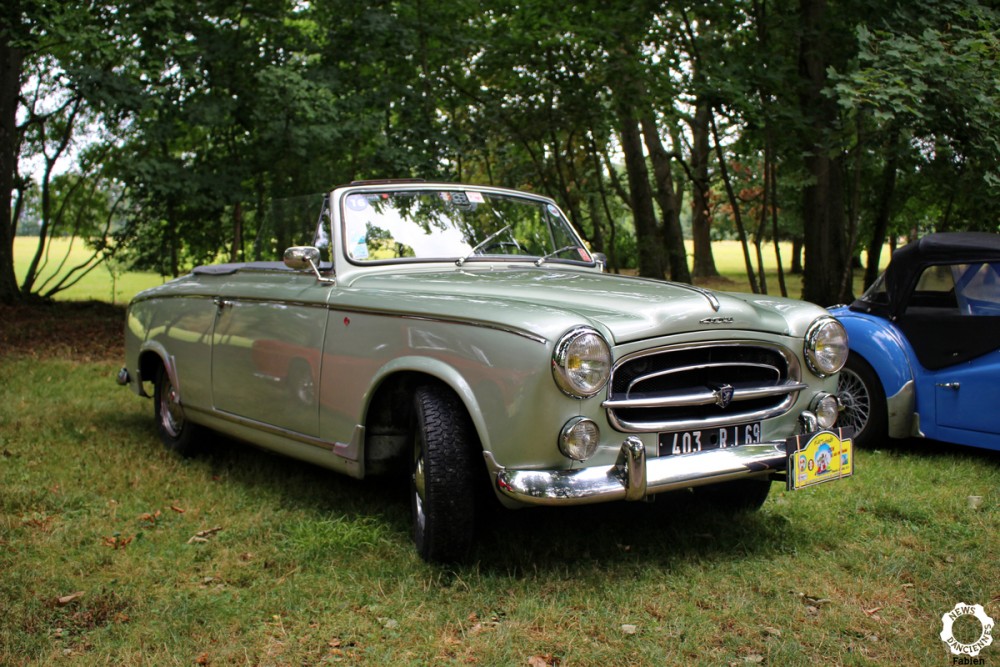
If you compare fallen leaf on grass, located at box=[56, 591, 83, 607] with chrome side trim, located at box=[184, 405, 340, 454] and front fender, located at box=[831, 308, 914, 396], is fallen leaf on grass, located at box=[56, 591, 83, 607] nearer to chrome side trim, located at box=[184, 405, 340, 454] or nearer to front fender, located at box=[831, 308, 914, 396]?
chrome side trim, located at box=[184, 405, 340, 454]

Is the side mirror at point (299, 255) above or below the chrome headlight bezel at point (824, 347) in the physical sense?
above

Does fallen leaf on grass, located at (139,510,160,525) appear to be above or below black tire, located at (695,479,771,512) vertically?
below

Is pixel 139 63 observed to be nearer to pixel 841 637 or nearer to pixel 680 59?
pixel 680 59

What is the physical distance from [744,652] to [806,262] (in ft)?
28.6

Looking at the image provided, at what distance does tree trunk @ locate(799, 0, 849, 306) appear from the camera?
9.41 m

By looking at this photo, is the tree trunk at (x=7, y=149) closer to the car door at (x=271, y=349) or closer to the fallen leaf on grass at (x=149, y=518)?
the car door at (x=271, y=349)

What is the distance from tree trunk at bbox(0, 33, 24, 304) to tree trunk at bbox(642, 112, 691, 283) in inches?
362

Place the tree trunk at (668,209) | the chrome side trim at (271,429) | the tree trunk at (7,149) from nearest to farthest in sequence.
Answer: the chrome side trim at (271,429)
the tree trunk at (7,149)
the tree trunk at (668,209)

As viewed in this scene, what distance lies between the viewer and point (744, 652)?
331 centimetres

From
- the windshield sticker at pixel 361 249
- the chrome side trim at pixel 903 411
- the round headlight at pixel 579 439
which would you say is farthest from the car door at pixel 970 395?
the windshield sticker at pixel 361 249

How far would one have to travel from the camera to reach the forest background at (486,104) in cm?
839

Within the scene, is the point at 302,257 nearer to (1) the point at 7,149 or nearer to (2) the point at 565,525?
(2) the point at 565,525

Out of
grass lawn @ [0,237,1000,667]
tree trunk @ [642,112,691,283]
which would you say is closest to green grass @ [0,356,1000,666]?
grass lawn @ [0,237,1000,667]

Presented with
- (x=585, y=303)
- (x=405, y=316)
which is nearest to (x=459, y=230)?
(x=405, y=316)
